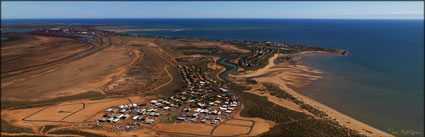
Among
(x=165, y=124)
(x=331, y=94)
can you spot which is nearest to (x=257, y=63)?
(x=331, y=94)

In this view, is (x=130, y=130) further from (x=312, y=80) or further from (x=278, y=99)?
(x=312, y=80)

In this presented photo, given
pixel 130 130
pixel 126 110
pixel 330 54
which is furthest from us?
pixel 330 54

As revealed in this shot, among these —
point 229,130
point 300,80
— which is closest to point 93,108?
point 229,130

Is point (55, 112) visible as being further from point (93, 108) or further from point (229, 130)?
point (229, 130)

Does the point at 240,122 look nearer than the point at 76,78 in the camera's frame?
Yes

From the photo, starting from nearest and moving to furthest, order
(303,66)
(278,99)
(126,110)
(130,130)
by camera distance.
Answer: (130,130) < (126,110) < (278,99) < (303,66)

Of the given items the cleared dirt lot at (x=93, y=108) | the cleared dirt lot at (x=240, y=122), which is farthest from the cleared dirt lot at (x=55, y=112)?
the cleared dirt lot at (x=240, y=122)

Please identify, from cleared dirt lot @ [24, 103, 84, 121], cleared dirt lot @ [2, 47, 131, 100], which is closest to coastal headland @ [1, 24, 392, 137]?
cleared dirt lot @ [24, 103, 84, 121]
